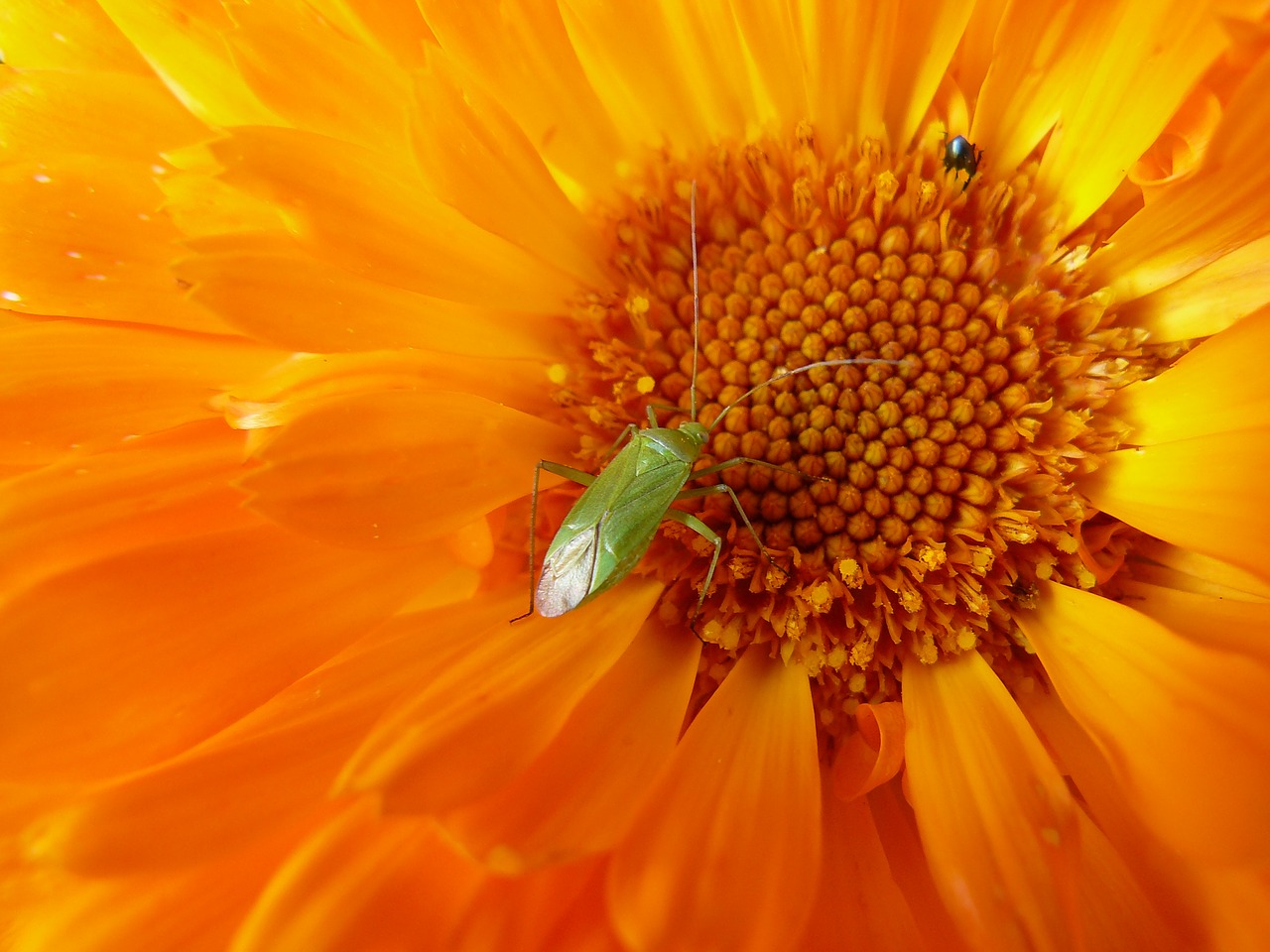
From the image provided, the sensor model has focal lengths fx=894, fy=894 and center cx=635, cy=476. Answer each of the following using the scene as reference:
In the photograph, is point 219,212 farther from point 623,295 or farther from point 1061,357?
point 1061,357

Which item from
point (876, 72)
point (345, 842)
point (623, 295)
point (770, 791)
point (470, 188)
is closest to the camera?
point (345, 842)

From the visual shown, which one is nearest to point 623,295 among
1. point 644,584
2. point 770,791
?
point 644,584

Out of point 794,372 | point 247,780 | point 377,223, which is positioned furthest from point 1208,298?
point 247,780

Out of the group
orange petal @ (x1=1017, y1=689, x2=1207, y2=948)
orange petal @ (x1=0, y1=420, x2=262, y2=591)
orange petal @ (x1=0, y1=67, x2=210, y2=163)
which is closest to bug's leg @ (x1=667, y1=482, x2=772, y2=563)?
orange petal @ (x1=1017, y1=689, x2=1207, y2=948)

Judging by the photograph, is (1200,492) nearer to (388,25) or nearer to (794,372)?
(794,372)

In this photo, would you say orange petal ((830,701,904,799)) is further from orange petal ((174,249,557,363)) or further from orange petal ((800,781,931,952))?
orange petal ((174,249,557,363))

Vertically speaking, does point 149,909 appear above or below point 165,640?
below

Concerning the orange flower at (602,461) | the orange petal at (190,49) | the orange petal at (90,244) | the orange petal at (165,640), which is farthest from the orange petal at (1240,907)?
the orange petal at (190,49)
